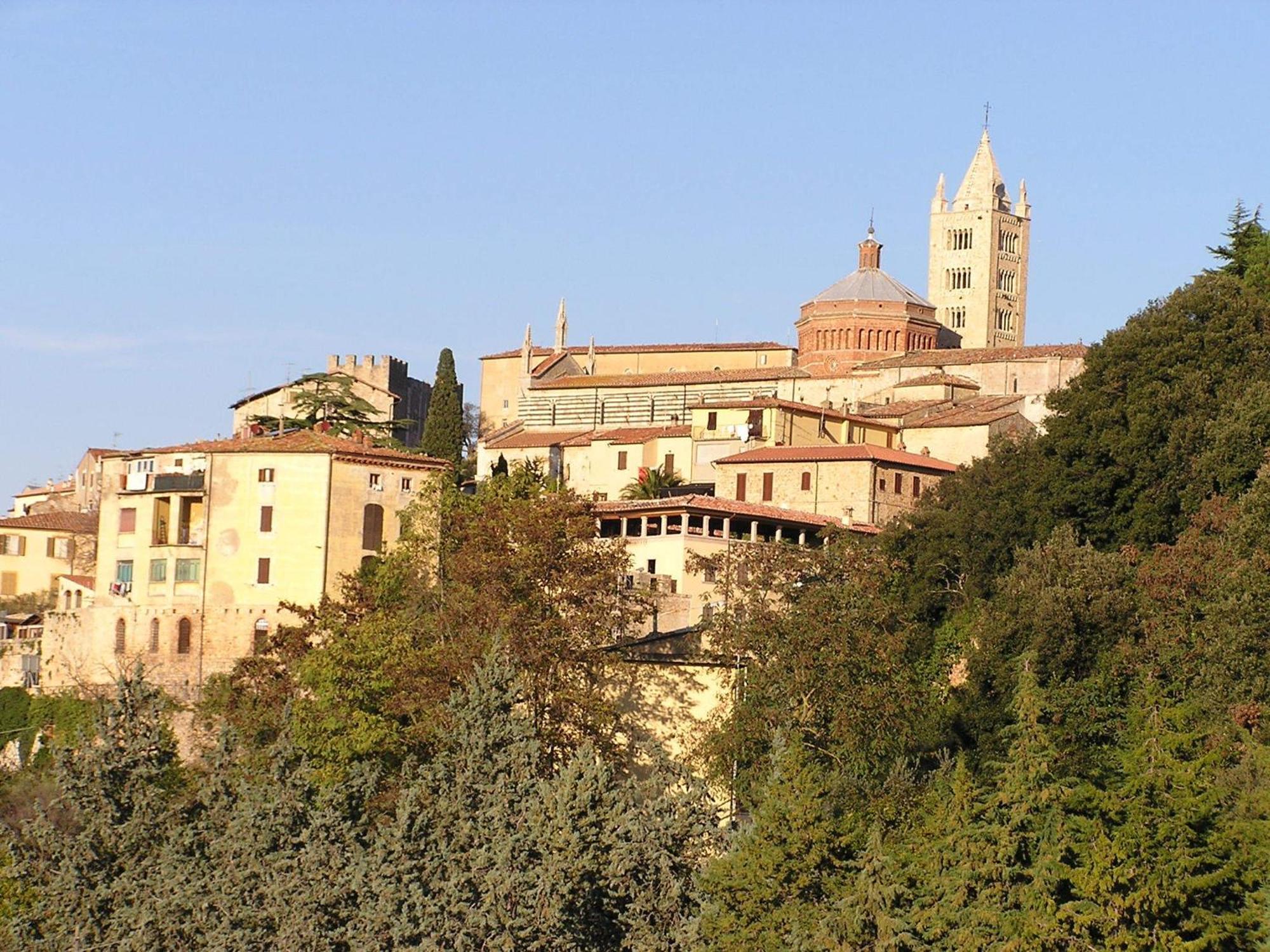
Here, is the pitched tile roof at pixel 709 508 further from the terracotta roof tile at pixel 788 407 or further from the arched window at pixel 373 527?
the terracotta roof tile at pixel 788 407

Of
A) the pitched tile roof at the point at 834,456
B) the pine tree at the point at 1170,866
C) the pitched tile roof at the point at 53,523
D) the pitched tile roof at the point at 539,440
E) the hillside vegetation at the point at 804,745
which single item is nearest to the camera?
the pine tree at the point at 1170,866

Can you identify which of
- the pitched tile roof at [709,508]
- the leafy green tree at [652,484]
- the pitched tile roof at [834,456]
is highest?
the pitched tile roof at [834,456]

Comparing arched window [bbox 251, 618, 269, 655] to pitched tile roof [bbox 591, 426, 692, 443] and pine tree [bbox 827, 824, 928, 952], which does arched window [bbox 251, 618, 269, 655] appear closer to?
pitched tile roof [bbox 591, 426, 692, 443]

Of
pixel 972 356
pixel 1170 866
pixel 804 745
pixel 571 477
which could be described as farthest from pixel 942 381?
pixel 1170 866

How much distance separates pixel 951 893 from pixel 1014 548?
17517 mm

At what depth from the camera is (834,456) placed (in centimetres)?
6300

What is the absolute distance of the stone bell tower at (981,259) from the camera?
114688mm

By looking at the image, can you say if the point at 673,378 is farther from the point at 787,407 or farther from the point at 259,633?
the point at 259,633

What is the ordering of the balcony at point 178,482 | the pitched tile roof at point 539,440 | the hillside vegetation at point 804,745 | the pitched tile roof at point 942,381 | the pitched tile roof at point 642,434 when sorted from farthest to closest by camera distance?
the pitched tile roof at point 942,381, the pitched tile roof at point 539,440, the pitched tile roof at point 642,434, the balcony at point 178,482, the hillside vegetation at point 804,745

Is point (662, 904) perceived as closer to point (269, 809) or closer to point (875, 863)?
point (875, 863)

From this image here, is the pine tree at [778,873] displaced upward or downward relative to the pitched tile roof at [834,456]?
downward

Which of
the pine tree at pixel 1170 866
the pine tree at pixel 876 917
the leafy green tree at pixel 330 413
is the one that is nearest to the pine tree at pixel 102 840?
the pine tree at pixel 876 917

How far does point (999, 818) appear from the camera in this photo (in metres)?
36.0

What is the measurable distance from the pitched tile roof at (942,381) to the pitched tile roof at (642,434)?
794 cm
